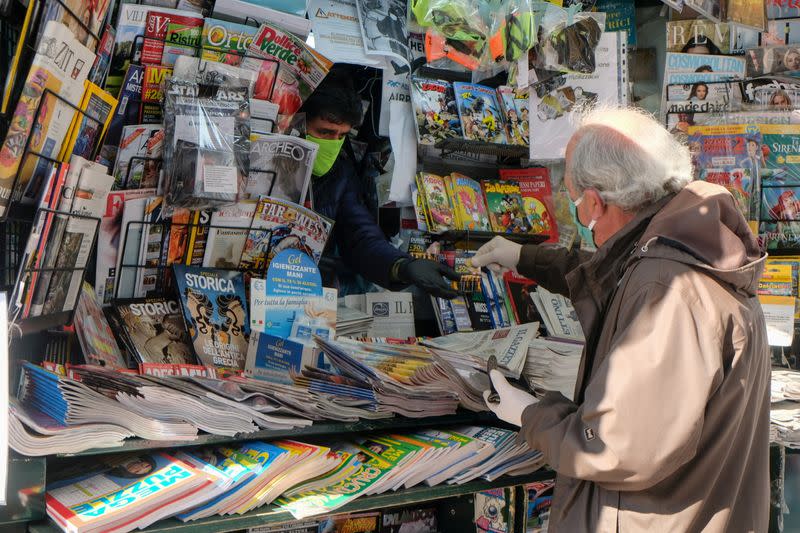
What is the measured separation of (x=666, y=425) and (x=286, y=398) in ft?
3.27

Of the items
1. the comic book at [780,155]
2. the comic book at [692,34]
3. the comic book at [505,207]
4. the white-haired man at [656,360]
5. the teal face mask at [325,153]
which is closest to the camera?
the white-haired man at [656,360]

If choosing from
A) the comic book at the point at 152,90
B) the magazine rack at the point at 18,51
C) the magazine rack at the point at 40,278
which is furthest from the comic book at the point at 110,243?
the magazine rack at the point at 18,51

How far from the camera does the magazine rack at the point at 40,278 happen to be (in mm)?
1726

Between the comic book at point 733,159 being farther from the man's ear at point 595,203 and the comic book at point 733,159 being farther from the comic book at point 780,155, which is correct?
the man's ear at point 595,203

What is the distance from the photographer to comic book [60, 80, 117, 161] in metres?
1.89

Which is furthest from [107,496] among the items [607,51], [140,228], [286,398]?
[607,51]

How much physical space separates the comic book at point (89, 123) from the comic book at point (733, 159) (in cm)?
249

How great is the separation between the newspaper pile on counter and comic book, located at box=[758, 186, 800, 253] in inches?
22.7

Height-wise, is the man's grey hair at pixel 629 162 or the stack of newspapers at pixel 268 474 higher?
the man's grey hair at pixel 629 162

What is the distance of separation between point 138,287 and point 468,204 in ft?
4.75

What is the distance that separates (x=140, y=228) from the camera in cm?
244

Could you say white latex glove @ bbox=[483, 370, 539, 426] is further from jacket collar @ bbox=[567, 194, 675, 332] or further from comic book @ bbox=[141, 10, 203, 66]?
comic book @ bbox=[141, 10, 203, 66]

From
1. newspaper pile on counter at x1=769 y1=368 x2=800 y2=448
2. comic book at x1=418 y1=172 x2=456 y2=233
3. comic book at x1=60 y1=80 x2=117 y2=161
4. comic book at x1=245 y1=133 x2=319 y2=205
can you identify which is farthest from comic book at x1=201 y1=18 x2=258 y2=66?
newspaper pile on counter at x1=769 y1=368 x2=800 y2=448

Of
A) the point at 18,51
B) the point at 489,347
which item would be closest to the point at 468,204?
the point at 489,347
